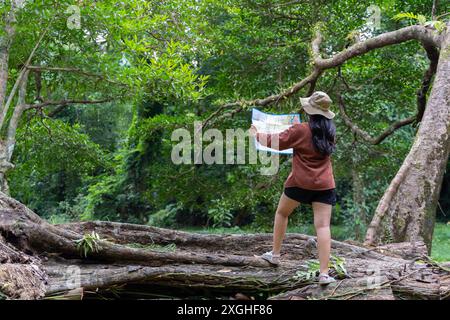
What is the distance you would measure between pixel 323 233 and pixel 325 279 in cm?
33

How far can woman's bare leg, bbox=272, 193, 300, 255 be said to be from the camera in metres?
4.22

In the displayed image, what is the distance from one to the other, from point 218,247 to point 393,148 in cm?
602

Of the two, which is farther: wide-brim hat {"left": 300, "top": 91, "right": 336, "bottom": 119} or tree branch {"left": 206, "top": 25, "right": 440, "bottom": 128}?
tree branch {"left": 206, "top": 25, "right": 440, "bottom": 128}

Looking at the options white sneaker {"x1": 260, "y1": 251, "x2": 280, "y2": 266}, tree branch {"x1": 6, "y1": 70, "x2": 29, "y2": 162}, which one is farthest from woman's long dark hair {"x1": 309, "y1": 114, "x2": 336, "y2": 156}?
tree branch {"x1": 6, "y1": 70, "x2": 29, "y2": 162}

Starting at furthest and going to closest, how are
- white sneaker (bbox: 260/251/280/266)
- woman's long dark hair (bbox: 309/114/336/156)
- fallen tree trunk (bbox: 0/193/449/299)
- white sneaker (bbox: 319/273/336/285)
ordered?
white sneaker (bbox: 260/251/280/266)
woman's long dark hair (bbox: 309/114/336/156)
white sneaker (bbox: 319/273/336/285)
fallen tree trunk (bbox: 0/193/449/299)

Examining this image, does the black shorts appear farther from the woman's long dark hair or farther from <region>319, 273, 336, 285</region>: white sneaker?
<region>319, 273, 336, 285</region>: white sneaker

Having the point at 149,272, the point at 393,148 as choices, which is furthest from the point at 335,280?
the point at 393,148

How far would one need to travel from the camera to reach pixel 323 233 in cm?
396

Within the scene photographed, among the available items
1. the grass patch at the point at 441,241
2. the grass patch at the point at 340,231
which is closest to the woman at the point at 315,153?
the grass patch at the point at 441,241

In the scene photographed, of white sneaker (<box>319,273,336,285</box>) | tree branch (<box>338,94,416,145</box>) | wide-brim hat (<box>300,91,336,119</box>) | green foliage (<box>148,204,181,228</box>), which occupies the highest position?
tree branch (<box>338,94,416,145</box>)

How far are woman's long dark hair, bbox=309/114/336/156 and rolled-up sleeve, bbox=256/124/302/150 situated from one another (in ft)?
0.37

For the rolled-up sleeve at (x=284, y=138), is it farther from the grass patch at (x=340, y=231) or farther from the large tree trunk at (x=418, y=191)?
the grass patch at (x=340, y=231)

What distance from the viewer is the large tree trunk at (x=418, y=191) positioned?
570 centimetres
